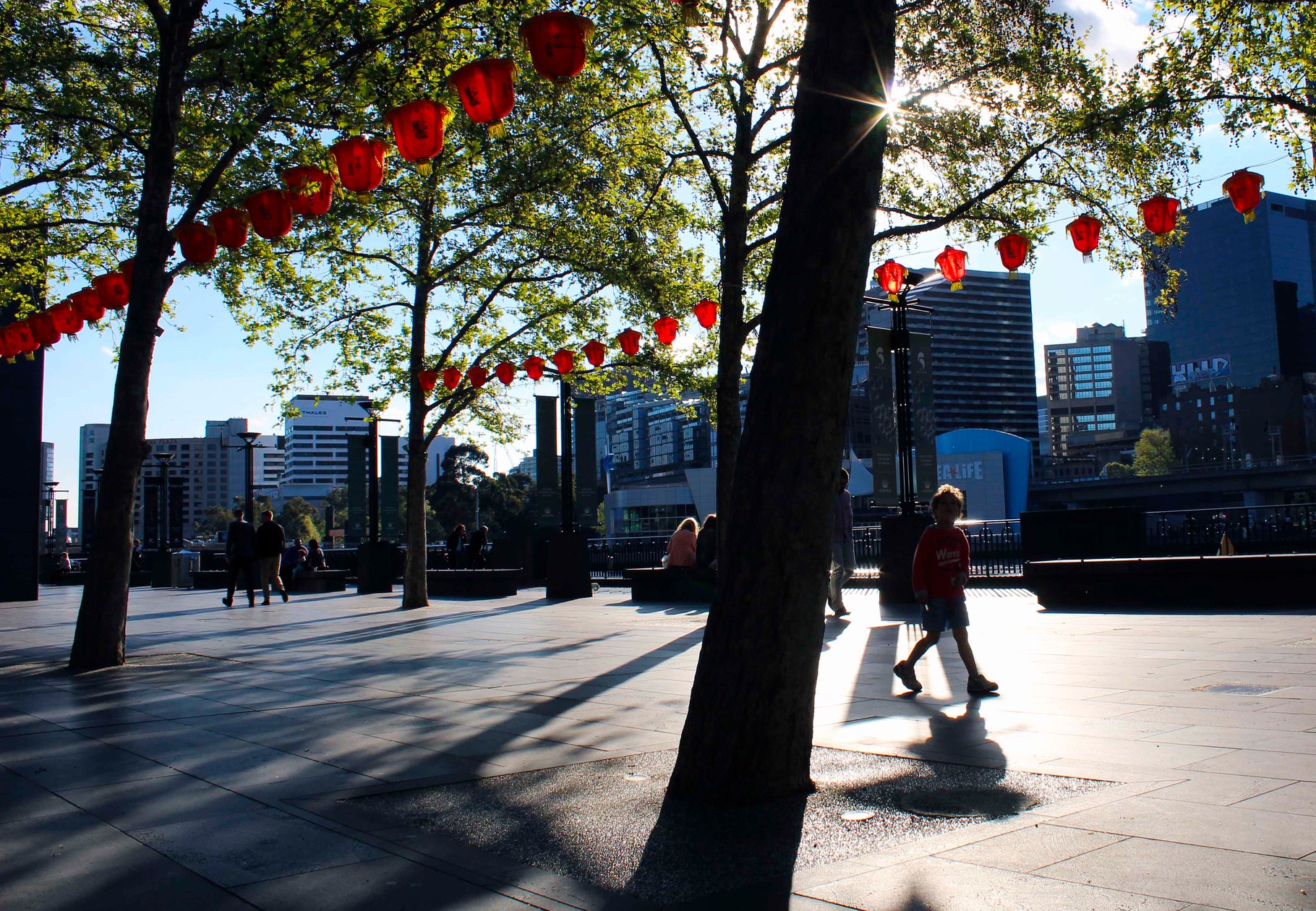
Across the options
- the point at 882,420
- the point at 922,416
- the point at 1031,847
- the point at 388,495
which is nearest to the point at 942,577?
the point at 1031,847

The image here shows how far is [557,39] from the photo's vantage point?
822 cm

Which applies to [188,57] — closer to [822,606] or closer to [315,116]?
[315,116]

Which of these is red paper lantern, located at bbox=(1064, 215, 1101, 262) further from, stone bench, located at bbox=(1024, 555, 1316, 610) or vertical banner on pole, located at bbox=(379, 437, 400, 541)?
vertical banner on pole, located at bbox=(379, 437, 400, 541)

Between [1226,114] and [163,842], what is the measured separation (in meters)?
15.6

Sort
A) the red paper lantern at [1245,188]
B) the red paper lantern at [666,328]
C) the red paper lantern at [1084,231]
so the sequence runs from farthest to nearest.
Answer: the red paper lantern at [666,328]
the red paper lantern at [1084,231]
the red paper lantern at [1245,188]

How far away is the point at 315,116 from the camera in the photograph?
1165 cm

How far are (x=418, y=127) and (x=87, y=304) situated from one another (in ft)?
21.1

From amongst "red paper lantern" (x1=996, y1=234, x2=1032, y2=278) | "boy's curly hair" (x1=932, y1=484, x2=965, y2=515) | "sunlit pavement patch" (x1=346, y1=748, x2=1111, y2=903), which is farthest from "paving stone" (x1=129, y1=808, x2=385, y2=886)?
"red paper lantern" (x1=996, y1=234, x2=1032, y2=278)

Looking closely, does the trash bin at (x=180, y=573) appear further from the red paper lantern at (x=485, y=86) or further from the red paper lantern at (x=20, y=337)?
the red paper lantern at (x=485, y=86)

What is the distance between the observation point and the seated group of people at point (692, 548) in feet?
66.3

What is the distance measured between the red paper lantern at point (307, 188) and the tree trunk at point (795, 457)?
6.63 meters

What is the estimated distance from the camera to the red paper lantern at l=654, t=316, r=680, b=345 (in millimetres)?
18156

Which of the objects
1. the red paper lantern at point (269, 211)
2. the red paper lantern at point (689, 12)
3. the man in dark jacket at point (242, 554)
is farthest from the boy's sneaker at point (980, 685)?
the man in dark jacket at point (242, 554)

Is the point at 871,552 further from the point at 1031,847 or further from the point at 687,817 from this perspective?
the point at 1031,847
